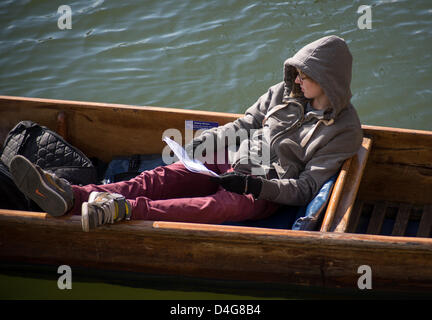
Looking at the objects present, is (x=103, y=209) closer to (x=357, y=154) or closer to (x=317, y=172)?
(x=317, y=172)

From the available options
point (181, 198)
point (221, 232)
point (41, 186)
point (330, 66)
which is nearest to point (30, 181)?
point (41, 186)

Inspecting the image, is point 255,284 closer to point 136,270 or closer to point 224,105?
point 136,270

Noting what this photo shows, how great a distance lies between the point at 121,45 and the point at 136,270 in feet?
11.7

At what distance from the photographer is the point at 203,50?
5836mm

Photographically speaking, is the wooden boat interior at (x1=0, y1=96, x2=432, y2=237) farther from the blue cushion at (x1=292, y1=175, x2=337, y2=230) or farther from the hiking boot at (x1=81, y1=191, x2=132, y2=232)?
the hiking boot at (x1=81, y1=191, x2=132, y2=232)

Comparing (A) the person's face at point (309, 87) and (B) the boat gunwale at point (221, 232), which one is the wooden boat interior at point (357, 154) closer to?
(B) the boat gunwale at point (221, 232)

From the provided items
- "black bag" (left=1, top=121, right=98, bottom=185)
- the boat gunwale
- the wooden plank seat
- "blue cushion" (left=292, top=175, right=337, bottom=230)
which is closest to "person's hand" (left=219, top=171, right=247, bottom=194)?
the boat gunwale

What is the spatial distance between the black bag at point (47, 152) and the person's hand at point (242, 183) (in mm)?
1027

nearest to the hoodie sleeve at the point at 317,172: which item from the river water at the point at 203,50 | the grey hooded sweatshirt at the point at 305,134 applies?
the grey hooded sweatshirt at the point at 305,134

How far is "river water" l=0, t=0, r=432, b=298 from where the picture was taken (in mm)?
5270

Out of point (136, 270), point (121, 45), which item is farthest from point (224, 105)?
point (136, 270)

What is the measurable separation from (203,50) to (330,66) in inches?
126

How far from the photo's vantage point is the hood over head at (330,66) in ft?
9.17
